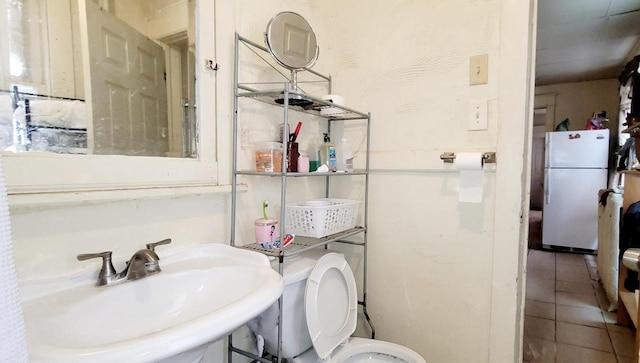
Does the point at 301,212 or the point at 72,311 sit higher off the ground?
the point at 301,212

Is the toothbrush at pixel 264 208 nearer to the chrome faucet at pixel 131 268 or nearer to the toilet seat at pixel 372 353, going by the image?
the chrome faucet at pixel 131 268

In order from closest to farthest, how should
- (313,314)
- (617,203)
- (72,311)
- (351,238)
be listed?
1. (72,311)
2. (313,314)
3. (351,238)
4. (617,203)

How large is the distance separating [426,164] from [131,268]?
119 centimetres

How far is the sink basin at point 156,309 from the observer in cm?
50

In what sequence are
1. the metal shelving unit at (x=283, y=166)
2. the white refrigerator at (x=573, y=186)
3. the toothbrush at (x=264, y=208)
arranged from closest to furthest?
1. the metal shelving unit at (x=283, y=166)
2. the toothbrush at (x=264, y=208)
3. the white refrigerator at (x=573, y=186)

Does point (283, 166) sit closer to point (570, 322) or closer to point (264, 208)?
point (264, 208)

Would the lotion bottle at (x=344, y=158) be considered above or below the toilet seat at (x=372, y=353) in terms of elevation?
above

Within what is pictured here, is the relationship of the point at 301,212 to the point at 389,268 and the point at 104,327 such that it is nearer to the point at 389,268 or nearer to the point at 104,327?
the point at 389,268

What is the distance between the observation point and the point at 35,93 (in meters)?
0.73

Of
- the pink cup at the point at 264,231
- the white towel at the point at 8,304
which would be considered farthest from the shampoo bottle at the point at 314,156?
the white towel at the point at 8,304

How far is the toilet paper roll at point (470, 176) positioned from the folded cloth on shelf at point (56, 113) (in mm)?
1274

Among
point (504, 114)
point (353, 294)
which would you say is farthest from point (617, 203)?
point (353, 294)

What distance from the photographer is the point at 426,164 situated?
1.43m

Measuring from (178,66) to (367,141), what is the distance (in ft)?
2.95
